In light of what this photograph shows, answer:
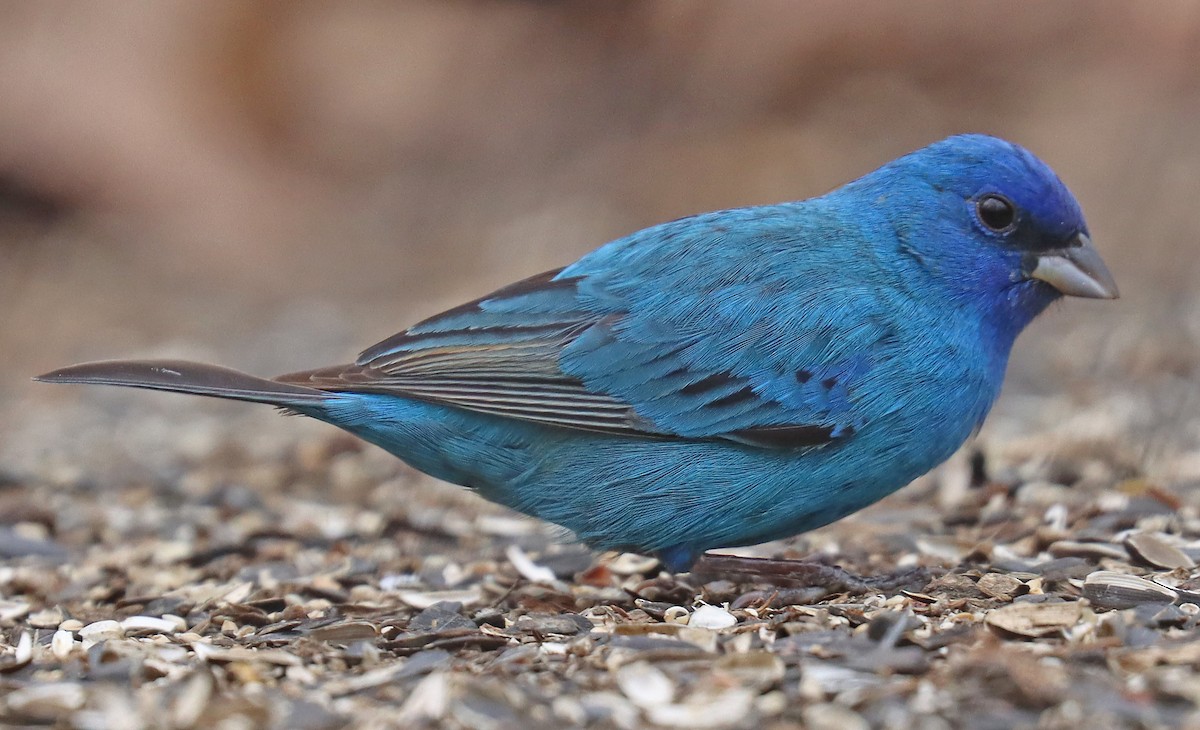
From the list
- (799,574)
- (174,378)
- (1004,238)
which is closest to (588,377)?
(799,574)

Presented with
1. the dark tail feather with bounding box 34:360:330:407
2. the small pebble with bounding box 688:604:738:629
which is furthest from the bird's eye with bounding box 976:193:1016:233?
the dark tail feather with bounding box 34:360:330:407

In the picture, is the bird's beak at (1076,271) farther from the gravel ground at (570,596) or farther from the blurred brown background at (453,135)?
the blurred brown background at (453,135)

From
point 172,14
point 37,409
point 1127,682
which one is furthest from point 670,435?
point 172,14

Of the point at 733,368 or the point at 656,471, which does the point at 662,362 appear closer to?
the point at 733,368

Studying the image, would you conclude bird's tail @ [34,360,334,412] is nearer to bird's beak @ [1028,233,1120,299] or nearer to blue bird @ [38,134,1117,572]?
blue bird @ [38,134,1117,572]

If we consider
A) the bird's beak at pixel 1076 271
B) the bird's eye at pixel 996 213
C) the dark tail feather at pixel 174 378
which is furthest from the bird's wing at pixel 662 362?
the bird's beak at pixel 1076 271

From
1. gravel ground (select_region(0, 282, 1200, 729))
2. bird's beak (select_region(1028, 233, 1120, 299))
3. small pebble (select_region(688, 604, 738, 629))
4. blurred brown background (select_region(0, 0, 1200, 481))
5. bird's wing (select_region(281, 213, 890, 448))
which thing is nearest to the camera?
gravel ground (select_region(0, 282, 1200, 729))

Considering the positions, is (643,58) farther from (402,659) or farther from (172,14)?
(402,659)
